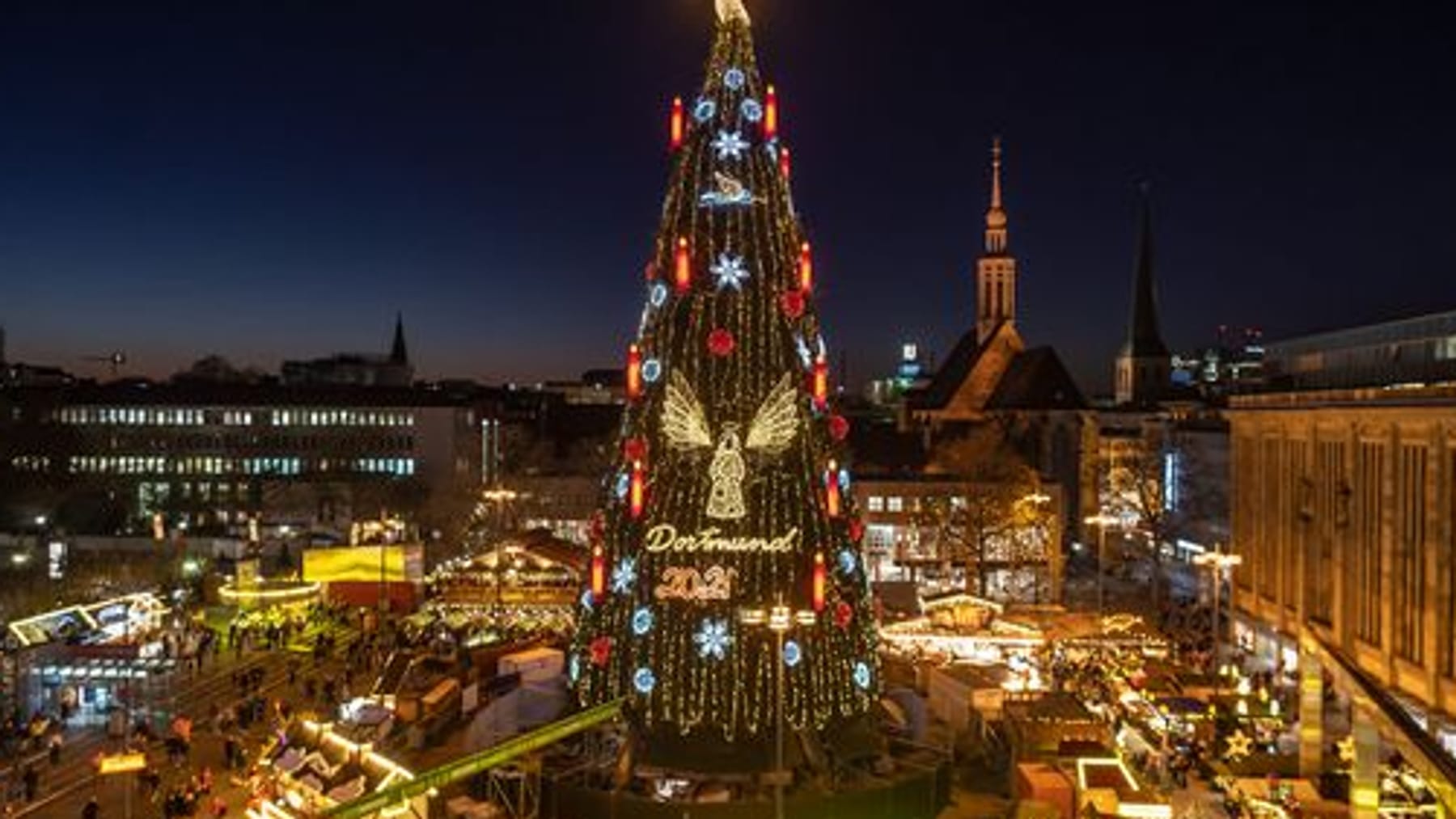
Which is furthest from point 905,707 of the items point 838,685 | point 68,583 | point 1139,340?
point 1139,340

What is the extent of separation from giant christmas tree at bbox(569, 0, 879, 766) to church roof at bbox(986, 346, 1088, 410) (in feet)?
203

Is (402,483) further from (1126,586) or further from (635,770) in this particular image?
(635,770)

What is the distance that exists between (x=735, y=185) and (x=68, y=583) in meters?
48.6

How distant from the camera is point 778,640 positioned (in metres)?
25.3

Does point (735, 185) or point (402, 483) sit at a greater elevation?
point (735, 185)

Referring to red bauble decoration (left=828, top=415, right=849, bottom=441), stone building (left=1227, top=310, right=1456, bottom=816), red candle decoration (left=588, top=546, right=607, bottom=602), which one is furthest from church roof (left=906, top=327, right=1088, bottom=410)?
red candle decoration (left=588, top=546, right=607, bottom=602)

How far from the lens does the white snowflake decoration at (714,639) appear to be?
26.7m

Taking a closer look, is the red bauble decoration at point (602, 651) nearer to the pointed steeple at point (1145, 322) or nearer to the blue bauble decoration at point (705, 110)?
the blue bauble decoration at point (705, 110)

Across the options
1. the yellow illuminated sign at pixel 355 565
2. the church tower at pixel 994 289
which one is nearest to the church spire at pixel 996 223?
the church tower at pixel 994 289

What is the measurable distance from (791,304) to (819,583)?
18.7 ft

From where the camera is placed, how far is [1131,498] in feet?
293

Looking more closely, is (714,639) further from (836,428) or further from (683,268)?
(683,268)

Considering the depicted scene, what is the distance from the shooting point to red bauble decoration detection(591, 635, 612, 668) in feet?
90.1

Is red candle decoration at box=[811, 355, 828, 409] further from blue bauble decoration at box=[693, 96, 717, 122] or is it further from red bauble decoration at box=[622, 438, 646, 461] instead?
blue bauble decoration at box=[693, 96, 717, 122]
